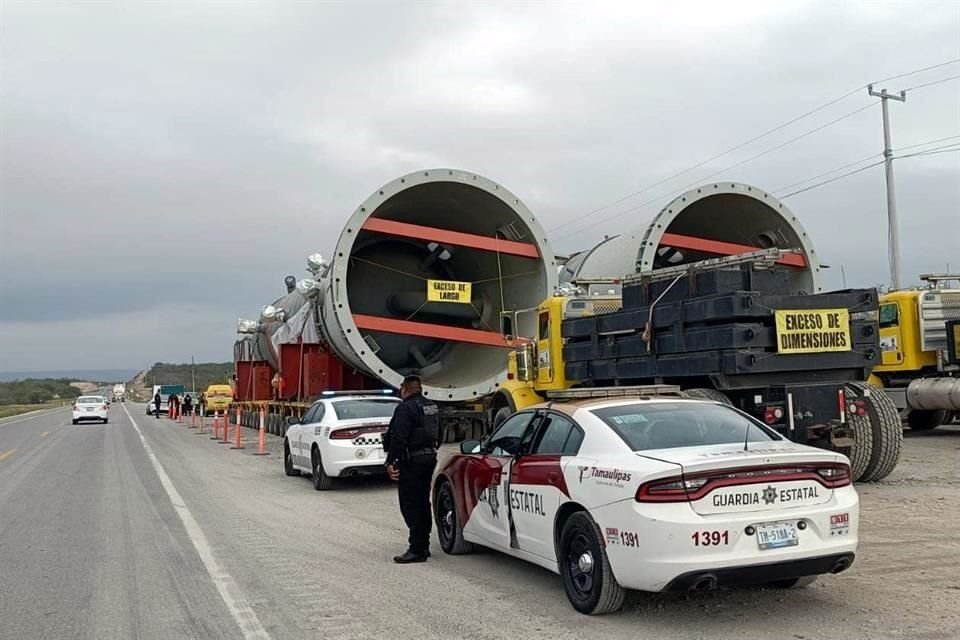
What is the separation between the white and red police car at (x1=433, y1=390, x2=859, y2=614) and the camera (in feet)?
16.6

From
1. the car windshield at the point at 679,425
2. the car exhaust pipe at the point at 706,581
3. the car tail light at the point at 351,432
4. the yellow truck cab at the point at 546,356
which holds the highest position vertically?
the yellow truck cab at the point at 546,356

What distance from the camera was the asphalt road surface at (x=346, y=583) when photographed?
5.49m

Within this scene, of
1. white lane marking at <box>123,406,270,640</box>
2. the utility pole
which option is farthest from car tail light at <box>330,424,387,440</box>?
the utility pole

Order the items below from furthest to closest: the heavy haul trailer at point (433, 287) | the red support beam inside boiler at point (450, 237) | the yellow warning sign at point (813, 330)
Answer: the red support beam inside boiler at point (450, 237) < the heavy haul trailer at point (433, 287) < the yellow warning sign at point (813, 330)

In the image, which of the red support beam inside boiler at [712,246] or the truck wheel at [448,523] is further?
the red support beam inside boiler at [712,246]

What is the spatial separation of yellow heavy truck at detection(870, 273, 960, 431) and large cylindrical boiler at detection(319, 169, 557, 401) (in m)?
7.05

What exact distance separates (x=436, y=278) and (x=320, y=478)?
35.8 feet

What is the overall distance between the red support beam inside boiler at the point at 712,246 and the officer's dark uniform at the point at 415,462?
11590mm

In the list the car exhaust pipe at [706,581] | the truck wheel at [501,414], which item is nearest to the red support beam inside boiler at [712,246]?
the truck wheel at [501,414]

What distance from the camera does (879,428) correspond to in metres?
11.0

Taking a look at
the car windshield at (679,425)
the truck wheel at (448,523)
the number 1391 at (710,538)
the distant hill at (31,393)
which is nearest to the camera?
the number 1391 at (710,538)

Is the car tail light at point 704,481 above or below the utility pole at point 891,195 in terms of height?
below

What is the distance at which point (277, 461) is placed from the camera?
59.6ft

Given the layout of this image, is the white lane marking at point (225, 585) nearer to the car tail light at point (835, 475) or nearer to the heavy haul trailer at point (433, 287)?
the car tail light at point (835, 475)
